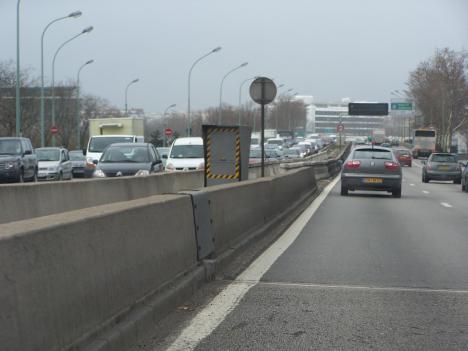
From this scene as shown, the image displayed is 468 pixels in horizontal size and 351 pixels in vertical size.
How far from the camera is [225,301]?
679cm

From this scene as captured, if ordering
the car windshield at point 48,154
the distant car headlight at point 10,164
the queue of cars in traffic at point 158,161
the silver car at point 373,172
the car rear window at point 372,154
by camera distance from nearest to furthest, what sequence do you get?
the queue of cars in traffic at point 158,161 → the silver car at point 373,172 → the car rear window at point 372,154 → the distant car headlight at point 10,164 → the car windshield at point 48,154

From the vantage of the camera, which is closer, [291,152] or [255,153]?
[255,153]

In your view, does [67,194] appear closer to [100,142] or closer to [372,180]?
[372,180]

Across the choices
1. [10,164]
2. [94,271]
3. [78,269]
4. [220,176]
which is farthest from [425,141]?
[78,269]

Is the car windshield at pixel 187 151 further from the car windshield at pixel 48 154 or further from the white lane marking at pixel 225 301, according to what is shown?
the white lane marking at pixel 225 301

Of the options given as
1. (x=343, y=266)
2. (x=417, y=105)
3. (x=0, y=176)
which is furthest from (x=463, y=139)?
(x=343, y=266)

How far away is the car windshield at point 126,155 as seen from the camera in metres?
19.8

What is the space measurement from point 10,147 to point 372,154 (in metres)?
12.5

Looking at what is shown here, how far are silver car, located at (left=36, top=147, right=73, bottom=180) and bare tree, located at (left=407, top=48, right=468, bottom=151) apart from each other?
78.3 meters

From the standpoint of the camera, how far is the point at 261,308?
6.56 m

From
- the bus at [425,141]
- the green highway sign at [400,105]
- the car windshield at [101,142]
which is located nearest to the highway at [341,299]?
the car windshield at [101,142]

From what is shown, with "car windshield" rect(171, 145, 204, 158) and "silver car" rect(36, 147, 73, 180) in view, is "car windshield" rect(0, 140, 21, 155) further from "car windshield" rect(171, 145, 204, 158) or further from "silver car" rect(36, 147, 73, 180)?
"car windshield" rect(171, 145, 204, 158)

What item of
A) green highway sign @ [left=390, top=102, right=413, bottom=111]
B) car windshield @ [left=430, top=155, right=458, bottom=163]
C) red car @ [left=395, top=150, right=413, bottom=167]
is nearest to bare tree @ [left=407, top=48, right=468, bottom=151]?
green highway sign @ [left=390, top=102, right=413, bottom=111]

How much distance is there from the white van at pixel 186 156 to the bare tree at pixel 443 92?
81884 millimetres
